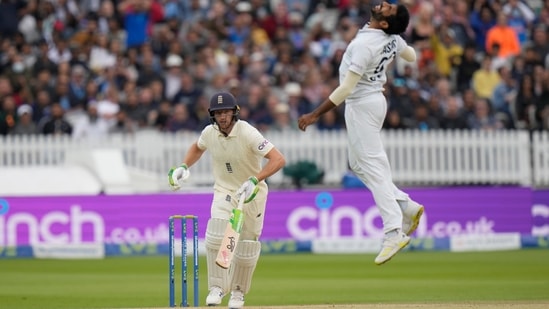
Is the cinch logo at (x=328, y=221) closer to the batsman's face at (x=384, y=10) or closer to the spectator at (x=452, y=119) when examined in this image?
the spectator at (x=452, y=119)

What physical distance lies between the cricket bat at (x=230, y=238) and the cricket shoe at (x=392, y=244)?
135 cm

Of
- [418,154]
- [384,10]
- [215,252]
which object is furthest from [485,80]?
[215,252]

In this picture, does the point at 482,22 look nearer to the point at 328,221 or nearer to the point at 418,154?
the point at 418,154

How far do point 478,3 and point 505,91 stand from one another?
2.34m

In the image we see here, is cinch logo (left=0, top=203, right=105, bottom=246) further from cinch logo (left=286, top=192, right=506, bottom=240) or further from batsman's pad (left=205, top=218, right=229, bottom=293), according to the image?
batsman's pad (left=205, top=218, right=229, bottom=293)

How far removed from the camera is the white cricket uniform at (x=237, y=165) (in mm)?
10375

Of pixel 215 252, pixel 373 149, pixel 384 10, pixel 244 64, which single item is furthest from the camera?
pixel 244 64

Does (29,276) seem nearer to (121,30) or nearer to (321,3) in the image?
(121,30)

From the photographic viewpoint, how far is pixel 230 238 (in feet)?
32.1

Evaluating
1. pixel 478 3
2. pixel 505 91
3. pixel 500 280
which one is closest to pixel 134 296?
pixel 500 280

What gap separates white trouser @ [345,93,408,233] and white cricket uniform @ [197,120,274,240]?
863 millimetres

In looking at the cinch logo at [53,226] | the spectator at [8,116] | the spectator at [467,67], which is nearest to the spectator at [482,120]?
the spectator at [467,67]

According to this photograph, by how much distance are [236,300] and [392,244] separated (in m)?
1.32

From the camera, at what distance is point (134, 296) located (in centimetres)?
1274
